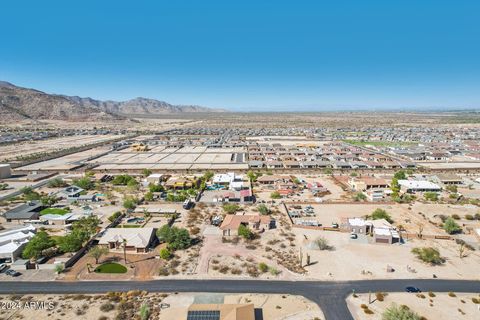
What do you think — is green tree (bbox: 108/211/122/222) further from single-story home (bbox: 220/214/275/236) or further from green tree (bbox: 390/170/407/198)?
green tree (bbox: 390/170/407/198)

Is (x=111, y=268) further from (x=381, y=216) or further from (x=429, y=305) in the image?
(x=381, y=216)

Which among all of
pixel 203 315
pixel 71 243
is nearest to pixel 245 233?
pixel 203 315

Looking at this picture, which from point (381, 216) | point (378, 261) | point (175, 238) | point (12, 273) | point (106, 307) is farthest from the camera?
point (381, 216)

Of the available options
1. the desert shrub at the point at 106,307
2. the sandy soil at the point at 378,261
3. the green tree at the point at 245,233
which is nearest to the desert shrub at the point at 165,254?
the desert shrub at the point at 106,307

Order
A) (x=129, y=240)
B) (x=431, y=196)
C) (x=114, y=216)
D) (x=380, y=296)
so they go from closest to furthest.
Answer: (x=380, y=296), (x=129, y=240), (x=114, y=216), (x=431, y=196)

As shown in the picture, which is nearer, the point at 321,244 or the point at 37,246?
the point at 37,246

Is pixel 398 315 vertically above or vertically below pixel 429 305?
above

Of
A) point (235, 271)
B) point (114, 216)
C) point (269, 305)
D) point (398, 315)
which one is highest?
point (114, 216)

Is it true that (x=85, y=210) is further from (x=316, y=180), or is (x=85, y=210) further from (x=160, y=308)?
(x=316, y=180)
